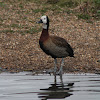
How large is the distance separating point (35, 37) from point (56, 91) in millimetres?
8445

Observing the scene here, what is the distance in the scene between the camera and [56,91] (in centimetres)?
922

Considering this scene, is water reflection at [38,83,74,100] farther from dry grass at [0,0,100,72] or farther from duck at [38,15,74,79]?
dry grass at [0,0,100,72]

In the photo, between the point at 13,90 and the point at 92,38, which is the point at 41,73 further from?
the point at 92,38

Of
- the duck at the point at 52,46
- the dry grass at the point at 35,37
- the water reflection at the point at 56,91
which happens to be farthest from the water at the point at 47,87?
the dry grass at the point at 35,37

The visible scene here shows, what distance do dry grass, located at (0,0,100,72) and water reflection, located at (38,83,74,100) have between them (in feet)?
9.09

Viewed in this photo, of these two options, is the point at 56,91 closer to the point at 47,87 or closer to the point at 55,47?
the point at 47,87

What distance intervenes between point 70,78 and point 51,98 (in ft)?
9.92

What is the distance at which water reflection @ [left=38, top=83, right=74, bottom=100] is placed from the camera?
853cm

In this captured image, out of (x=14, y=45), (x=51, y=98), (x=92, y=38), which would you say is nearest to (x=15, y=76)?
(x=51, y=98)

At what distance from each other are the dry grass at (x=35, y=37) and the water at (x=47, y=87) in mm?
1364

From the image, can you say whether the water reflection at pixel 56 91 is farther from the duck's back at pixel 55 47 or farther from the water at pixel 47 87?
the duck's back at pixel 55 47

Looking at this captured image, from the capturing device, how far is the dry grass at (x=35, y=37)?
1348 cm

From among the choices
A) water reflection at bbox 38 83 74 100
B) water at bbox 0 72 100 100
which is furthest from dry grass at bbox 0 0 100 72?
water reflection at bbox 38 83 74 100

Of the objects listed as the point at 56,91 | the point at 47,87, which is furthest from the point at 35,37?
the point at 56,91
